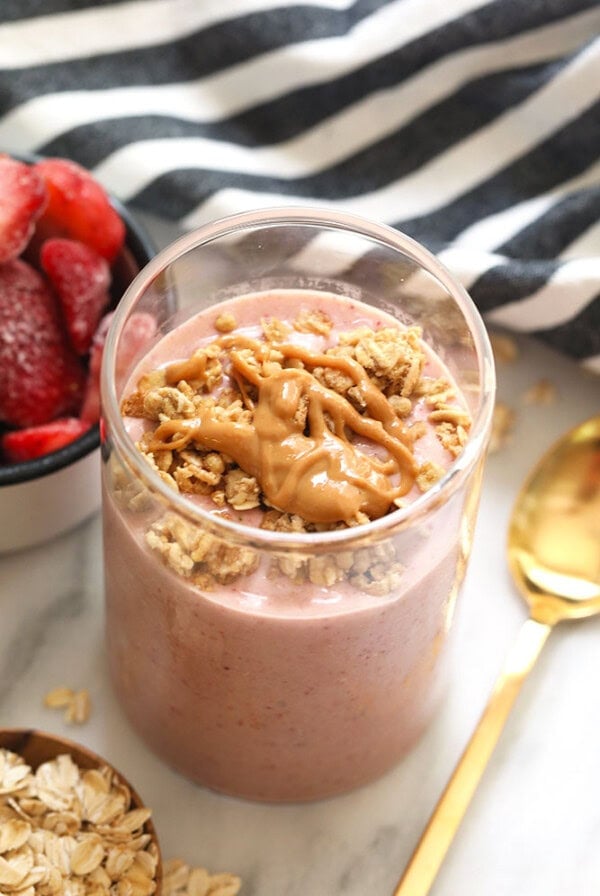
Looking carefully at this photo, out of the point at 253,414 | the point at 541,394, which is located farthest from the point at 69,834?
the point at 541,394

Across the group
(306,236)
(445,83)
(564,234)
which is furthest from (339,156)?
(306,236)

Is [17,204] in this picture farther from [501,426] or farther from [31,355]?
[501,426]

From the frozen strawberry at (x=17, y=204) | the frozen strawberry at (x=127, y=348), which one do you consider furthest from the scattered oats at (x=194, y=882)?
the frozen strawberry at (x=17, y=204)

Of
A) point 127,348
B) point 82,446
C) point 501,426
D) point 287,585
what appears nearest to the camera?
point 287,585

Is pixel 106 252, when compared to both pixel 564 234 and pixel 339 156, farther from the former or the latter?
pixel 564 234

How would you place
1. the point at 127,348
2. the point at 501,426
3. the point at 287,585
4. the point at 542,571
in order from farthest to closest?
1. the point at 501,426
2. the point at 542,571
3. the point at 127,348
4. the point at 287,585

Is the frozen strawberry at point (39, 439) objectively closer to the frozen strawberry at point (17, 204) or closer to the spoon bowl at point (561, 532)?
the frozen strawberry at point (17, 204)
